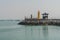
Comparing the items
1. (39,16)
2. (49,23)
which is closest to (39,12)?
(39,16)

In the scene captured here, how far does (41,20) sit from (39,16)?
60.2 inches

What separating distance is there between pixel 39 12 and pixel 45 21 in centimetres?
344

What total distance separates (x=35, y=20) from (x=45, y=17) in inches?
144

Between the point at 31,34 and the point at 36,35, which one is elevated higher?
the point at 36,35

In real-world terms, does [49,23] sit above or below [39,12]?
below

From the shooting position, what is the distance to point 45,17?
157ft

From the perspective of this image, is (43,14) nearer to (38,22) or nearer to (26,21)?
(38,22)

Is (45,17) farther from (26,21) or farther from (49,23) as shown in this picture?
(26,21)

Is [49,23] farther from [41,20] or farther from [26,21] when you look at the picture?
[26,21]

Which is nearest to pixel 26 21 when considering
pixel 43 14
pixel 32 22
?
pixel 32 22

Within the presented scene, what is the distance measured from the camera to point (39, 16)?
49.5 meters

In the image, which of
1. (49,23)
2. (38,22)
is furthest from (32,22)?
(49,23)

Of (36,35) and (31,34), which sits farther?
(31,34)

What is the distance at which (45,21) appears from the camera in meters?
47.7
